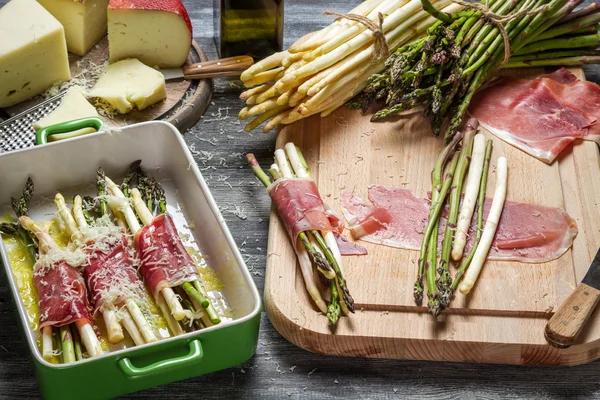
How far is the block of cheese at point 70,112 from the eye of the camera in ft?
8.93

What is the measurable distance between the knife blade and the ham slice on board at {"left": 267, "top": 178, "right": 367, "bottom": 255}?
692mm

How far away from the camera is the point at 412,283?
236cm

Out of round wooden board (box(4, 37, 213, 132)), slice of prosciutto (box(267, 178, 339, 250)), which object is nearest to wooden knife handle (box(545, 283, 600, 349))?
slice of prosciutto (box(267, 178, 339, 250))

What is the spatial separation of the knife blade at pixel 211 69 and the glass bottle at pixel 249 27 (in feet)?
0.30

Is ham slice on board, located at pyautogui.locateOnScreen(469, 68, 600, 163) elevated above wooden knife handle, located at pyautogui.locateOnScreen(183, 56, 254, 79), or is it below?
below

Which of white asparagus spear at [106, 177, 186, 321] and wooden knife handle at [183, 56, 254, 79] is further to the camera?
wooden knife handle at [183, 56, 254, 79]

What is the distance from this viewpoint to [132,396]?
85.0 inches

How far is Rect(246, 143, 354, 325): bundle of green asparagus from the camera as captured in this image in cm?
228

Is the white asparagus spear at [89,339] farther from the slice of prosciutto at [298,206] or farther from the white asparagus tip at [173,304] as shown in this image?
the slice of prosciutto at [298,206]

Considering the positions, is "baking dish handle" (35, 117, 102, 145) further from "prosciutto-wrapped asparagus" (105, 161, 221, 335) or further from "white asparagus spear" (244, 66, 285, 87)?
"white asparagus spear" (244, 66, 285, 87)

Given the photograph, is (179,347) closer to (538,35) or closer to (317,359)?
(317,359)

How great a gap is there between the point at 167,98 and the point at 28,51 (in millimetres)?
497

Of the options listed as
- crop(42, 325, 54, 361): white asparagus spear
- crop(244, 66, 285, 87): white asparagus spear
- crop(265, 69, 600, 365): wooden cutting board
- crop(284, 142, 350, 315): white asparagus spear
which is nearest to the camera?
crop(42, 325, 54, 361): white asparagus spear

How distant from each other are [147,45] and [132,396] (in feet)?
4.60
